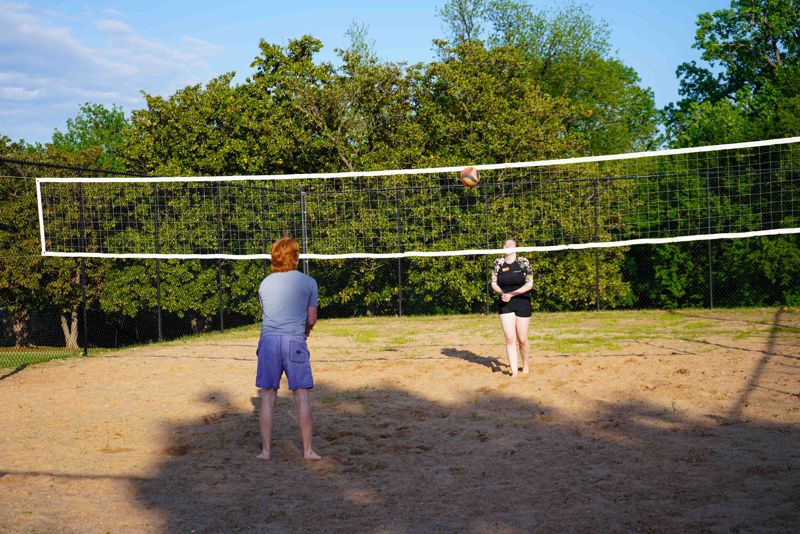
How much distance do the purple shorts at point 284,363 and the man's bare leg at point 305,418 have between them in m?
0.10

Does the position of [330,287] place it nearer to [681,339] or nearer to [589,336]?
[589,336]

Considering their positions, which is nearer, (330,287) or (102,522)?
(102,522)

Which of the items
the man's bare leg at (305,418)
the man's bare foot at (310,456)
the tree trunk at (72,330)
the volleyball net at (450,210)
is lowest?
the tree trunk at (72,330)

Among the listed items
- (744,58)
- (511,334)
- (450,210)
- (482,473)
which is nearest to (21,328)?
(450,210)

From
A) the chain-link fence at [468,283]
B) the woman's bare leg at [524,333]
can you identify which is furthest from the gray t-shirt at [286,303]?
the chain-link fence at [468,283]

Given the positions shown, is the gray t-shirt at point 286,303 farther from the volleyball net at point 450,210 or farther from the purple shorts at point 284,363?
the volleyball net at point 450,210

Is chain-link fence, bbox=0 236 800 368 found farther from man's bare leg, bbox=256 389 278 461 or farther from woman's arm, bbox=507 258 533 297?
man's bare leg, bbox=256 389 278 461

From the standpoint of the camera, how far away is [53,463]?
6.17m

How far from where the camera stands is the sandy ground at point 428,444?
475 centimetres

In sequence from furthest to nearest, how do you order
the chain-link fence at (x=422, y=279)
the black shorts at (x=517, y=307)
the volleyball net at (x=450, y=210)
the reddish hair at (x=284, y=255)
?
the chain-link fence at (x=422, y=279), the volleyball net at (x=450, y=210), the black shorts at (x=517, y=307), the reddish hair at (x=284, y=255)

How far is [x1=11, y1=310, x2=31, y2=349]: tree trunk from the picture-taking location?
2612cm

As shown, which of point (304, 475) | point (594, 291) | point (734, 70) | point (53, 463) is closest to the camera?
point (304, 475)

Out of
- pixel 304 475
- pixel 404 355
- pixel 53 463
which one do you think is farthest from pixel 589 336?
pixel 53 463

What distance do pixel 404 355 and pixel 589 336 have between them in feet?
11.6
